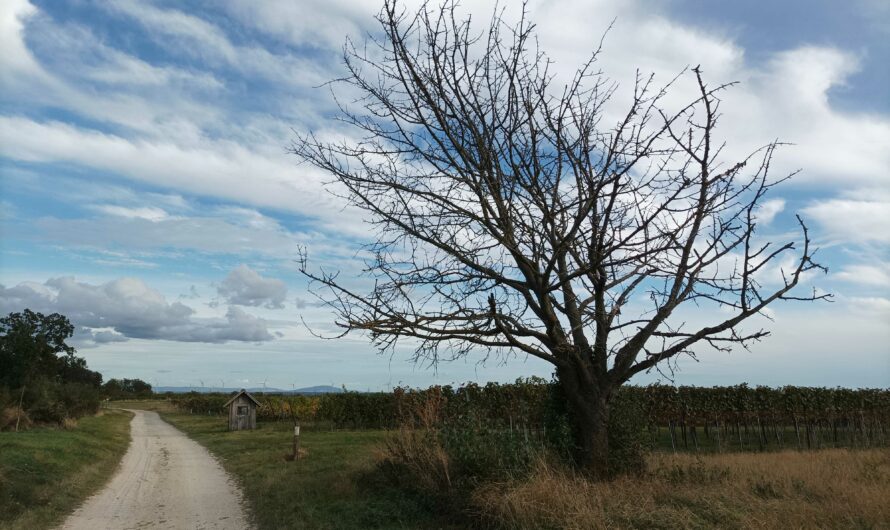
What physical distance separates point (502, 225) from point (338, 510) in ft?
17.1

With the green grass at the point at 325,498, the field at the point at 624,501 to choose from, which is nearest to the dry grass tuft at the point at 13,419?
the green grass at the point at 325,498

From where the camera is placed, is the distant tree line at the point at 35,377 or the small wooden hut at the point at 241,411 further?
the small wooden hut at the point at 241,411

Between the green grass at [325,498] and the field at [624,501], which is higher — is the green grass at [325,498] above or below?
below

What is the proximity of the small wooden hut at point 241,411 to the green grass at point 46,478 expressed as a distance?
1768 centimetres

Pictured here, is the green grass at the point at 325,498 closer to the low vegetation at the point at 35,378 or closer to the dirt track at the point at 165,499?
the dirt track at the point at 165,499

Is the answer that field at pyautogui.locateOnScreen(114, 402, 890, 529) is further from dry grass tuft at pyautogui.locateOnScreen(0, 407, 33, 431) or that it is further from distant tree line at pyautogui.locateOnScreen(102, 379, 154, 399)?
distant tree line at pyautogui.locateOnScreen(102, 379, 154, 399)

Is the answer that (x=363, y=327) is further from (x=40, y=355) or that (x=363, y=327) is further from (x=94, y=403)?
(x=94, y=403)

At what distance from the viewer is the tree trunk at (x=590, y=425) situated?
341 inches

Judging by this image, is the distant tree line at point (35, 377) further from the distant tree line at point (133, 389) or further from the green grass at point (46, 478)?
the distant tree line at point (133, 389)

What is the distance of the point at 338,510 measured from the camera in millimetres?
9320

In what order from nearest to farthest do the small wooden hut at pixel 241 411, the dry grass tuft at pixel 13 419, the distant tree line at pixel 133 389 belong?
1. the dry grass tuft at pixel 13 419
2. the small wooden hut at pixel 241 411
3. the distant tree line at pixel 133 389

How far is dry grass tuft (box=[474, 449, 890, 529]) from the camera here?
6125 mm

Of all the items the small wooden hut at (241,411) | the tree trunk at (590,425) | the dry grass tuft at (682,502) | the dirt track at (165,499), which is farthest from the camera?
the small wooden hut at (241,411)

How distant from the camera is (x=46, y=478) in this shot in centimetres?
1293
